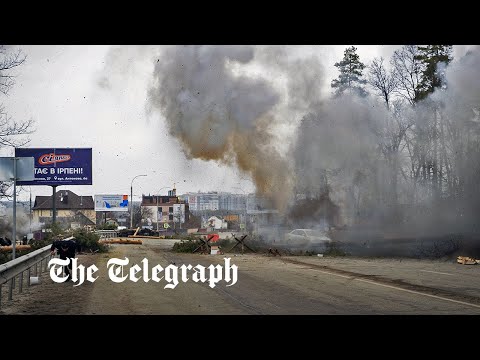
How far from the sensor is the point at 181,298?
535 inches

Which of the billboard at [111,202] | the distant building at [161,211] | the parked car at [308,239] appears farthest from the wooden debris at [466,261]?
the distant building at [161,211]

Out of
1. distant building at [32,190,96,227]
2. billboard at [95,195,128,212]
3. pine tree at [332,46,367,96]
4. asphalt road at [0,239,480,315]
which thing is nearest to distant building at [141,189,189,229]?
distant building at [32,190,96,227]

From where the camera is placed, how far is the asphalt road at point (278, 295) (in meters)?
11.7

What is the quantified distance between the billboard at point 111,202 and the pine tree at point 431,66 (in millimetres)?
49910

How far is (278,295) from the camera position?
1418 centimetres

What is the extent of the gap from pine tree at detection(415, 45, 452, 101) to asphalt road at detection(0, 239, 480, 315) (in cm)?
2184

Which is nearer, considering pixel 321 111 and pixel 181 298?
pixel 181 298

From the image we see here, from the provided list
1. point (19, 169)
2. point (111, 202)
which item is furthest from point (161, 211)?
point (19, 169)

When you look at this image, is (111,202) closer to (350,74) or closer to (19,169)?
(350,74)

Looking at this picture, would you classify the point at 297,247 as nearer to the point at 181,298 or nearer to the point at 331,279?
the point at 331,279

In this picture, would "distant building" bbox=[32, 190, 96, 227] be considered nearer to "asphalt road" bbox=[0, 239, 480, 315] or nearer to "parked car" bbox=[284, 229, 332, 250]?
"parked car" bbox=[284, 229, 332, 250]
